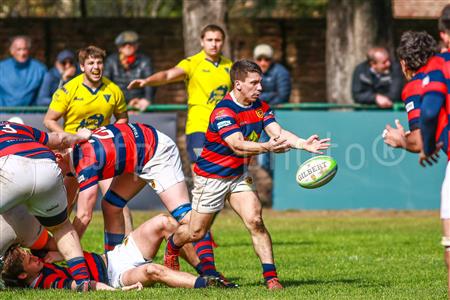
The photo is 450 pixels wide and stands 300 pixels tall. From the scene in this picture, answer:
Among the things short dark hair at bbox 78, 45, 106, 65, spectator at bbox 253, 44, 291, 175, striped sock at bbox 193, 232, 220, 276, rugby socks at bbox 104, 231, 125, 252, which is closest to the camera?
striped sock at bbox 193, 232, 220, 276

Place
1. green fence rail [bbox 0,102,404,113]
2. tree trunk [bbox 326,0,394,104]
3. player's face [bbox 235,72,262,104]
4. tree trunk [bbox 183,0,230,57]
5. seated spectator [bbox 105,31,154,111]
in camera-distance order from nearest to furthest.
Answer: player's face [bbox 235,72,262,104] → seated spectator [bbox 105,31,154,111] → green fence rail [bbox 0,102,404,113] → tree trunk [bbox 183,0,230,57] → tree trunk [bbox 326,0,394,104]

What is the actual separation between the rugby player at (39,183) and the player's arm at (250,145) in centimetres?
135

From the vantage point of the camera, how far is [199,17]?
1772 centimetres

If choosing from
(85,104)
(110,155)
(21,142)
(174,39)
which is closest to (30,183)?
(21,142)

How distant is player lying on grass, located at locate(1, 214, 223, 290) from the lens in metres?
8.63

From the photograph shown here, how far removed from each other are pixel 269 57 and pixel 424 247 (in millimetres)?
5150

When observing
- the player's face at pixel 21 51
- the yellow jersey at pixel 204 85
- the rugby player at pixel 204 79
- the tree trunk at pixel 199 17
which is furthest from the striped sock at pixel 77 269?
the tree trunk at pixel 199 17

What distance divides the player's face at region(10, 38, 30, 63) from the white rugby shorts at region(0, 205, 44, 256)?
7276mm

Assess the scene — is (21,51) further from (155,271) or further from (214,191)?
(155,271)

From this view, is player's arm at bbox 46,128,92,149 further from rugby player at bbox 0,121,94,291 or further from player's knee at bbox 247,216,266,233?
player's knee at bbox 247,216,266,233

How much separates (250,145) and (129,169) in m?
1.38

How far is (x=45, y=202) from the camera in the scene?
27.3ft

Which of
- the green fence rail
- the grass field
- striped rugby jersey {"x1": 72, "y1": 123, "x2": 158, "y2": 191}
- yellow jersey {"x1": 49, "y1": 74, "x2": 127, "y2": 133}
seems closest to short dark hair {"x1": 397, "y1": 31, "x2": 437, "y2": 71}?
the grass field

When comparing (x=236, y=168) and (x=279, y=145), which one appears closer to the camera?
(x=279, y=145)
